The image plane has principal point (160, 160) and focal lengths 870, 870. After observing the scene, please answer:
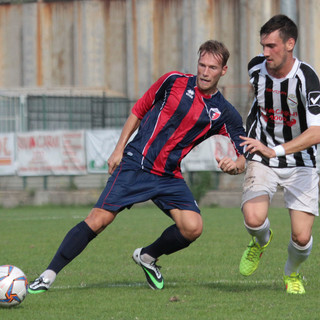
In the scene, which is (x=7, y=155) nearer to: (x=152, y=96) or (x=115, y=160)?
(x=152, y=96)

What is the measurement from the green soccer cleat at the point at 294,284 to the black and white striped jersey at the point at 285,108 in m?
0.96

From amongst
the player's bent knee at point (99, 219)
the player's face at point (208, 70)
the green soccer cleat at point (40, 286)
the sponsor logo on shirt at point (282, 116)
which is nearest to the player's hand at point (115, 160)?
the player's bent knee at point (99, 219)

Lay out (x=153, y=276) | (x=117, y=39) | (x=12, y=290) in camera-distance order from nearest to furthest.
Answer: (x=12, y=290) → (x=153, y=276) → (x=117, y=39)

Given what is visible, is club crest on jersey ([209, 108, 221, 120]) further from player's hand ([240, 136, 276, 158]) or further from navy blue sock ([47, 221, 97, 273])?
navy blue sock ([47, 221, 97, 273])

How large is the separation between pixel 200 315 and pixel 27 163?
1625 centimetres

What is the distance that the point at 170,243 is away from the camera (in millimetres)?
7680

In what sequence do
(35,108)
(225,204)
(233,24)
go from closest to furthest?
(225,204) < (35,108) < (233,24)

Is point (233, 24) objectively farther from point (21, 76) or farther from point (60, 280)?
point (60, 280)

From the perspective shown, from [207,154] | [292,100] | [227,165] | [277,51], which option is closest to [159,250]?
[227,165]

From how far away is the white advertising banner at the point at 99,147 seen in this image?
21469mm

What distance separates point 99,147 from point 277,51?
14.6 m

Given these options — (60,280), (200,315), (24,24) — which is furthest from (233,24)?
(200,315)

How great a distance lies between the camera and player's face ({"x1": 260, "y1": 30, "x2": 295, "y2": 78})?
7.11 metres

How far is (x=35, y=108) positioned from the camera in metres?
24.6
